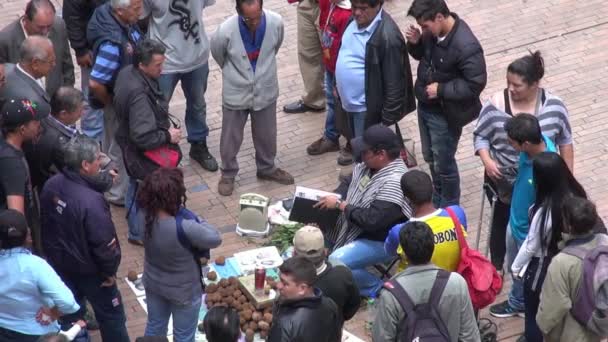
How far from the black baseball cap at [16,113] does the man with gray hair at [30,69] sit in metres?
0.54

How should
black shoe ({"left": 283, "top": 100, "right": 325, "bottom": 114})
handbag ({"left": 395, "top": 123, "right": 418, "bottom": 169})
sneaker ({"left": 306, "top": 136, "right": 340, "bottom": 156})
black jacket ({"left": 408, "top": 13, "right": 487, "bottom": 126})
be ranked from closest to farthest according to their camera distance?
1. black jacket ({"left": 408, "top": 13, "right": 487, "bottom": 126})
2. handbag ({"left": 395, "top": 123, "right": 418, "bottom": 169})
3. sneaker ({"left": 306, "top": 136, "right": 340, "bottom": 156})
4. black shoe ({"left": 283, "top": 100, "right": 325, "bottom": 114})

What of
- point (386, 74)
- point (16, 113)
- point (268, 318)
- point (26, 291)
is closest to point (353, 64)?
point (386, 74)

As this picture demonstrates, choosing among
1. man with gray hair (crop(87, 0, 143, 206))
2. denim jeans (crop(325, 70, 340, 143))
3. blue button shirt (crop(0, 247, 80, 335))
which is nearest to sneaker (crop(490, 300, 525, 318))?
denim jeans (crop(325, 70, 340, 143))

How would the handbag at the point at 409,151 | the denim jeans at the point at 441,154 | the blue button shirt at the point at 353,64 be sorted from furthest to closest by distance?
the handbag at the point at 409,151 < the blue button shirt at the point at 353,64 < the denim jeans at the point at 441,154

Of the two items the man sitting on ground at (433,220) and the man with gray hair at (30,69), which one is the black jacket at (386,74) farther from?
the man with gray hair at (30,69)

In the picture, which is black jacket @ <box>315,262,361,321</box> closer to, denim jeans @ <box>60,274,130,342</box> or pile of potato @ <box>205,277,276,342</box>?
pile of potato @ <box>205,277,276,342</box>

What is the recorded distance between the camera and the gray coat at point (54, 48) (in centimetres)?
875

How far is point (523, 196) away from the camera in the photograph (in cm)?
756

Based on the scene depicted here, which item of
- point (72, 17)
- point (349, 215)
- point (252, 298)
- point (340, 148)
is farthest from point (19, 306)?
point (340, 148)

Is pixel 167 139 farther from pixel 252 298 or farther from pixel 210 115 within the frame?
pixel 210 115

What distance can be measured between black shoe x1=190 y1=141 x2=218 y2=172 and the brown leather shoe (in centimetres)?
30

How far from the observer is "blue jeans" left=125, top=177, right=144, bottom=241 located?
876cm

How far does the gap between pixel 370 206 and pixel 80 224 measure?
6.96ft

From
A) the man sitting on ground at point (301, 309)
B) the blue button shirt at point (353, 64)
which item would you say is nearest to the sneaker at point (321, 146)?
the blue button shirt at point (353, 64)
